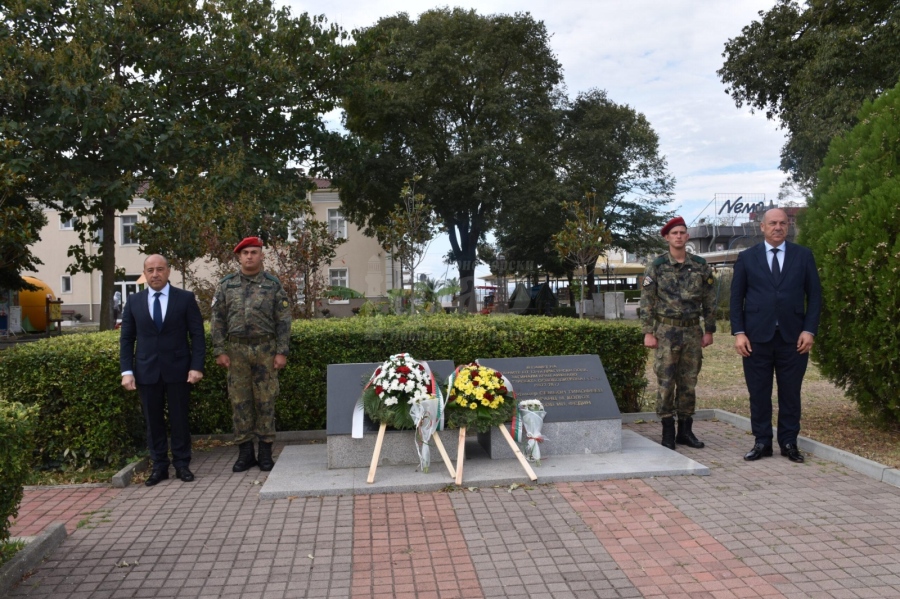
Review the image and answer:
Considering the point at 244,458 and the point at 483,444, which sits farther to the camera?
the point at 483,444

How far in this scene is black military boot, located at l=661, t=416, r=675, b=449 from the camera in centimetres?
709

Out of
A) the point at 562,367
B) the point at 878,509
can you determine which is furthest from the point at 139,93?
the point at 878,509

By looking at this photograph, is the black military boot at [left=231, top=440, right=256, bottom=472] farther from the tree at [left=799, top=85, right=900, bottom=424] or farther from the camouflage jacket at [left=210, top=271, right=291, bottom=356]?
the tree at [left=799, top=85, right=900, bottom=424]

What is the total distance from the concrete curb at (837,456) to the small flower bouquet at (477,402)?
2781 mm

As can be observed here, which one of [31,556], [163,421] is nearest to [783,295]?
[163,421]

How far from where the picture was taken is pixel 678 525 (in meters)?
4.97

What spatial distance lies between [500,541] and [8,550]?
2958mm

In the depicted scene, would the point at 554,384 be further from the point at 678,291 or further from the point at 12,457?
the point at 12,457

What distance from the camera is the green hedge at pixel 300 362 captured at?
6.62 metres

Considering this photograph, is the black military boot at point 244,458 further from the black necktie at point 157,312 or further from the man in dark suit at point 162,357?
the black necktie at point 157,312

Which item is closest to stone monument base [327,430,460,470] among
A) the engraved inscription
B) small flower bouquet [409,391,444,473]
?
small flower bouquet [409,391,444,473]

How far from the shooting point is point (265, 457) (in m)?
6.70

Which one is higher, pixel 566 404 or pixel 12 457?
pixel 12 457

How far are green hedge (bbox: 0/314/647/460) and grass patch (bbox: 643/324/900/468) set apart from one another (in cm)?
148
